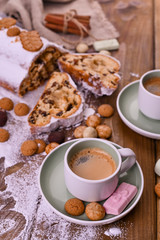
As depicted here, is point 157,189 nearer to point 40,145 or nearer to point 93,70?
point 40,145

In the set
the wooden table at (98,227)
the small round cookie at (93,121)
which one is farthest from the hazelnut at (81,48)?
the small round cookie at (93,121)

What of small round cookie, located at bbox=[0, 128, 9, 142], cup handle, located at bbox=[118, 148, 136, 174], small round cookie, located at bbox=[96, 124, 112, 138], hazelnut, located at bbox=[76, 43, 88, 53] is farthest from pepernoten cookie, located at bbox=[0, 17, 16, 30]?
cup handle, located at bbox=[118, 148, 136, 174]

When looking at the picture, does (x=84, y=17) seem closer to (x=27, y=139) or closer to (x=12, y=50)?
(x=12, y=50)

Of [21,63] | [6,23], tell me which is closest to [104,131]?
[21,63]

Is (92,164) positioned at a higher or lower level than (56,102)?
higher

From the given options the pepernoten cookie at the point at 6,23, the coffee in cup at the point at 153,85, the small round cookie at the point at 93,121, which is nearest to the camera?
the coffee in cup at the point at 153,85

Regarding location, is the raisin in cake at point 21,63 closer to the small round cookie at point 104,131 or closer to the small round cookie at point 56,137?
the small round cookie at point 56,137

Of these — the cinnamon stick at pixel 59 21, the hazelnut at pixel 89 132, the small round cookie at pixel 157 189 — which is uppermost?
the cinnamon stick at pixel 59 21
